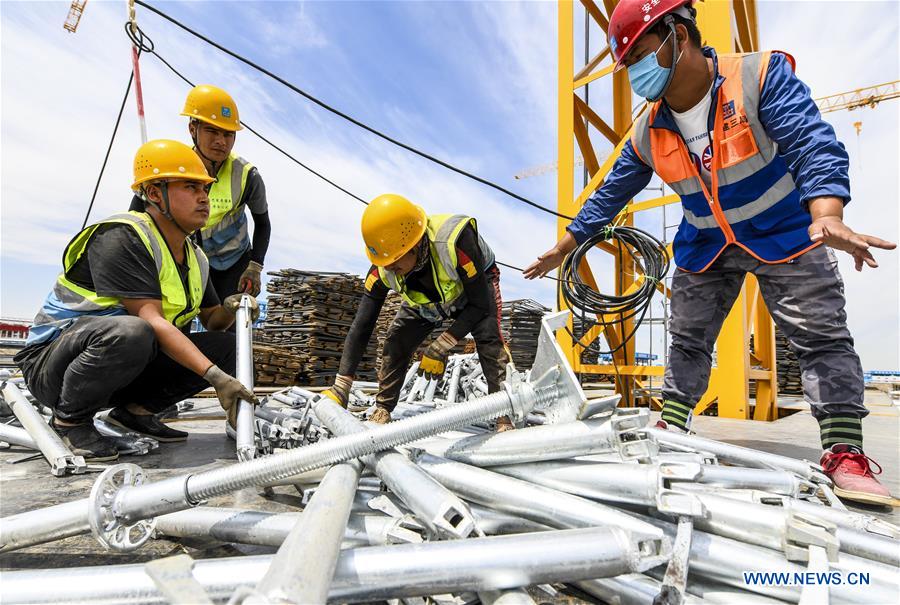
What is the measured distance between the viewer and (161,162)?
2.68m

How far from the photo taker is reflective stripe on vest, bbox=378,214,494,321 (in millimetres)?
3195

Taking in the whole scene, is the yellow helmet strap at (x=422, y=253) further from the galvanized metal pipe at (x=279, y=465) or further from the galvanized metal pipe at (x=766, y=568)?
the galvanized metal pipe at (x=766, y=568)

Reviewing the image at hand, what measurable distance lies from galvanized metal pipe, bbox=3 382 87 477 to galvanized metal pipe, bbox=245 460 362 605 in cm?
177

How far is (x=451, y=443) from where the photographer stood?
1.92 meters

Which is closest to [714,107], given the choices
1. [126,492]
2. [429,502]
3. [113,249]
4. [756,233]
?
[756,233]

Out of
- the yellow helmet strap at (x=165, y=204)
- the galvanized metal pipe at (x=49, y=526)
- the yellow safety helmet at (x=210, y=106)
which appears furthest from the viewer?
the yellow safety helmet at (x=210, y=106)

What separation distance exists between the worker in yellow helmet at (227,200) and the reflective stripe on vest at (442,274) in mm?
1132

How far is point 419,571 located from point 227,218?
3259 mm

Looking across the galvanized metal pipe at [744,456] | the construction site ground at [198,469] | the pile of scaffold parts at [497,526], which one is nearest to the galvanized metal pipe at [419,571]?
the pile of scaffold parts at [497,526]

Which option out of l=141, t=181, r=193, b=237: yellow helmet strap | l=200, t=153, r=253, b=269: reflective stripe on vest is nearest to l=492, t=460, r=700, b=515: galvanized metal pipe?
l=141, t=181, r=193, b=237: yellow helmet strap

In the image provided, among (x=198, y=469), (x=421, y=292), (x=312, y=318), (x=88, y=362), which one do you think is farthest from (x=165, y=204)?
(x=312, y=318)

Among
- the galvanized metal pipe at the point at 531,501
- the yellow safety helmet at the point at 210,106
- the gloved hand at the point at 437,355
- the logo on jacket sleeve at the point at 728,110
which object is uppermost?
the yellow safety helmet at the point at 210,106

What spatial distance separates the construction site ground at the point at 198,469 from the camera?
148cm

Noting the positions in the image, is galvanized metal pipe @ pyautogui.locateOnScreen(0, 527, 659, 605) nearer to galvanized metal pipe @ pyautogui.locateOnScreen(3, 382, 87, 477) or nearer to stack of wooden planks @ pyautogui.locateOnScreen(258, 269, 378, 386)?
galvanized metal pipe @ pyautogui.locateOnScreen(3, 382, 87, 477)
